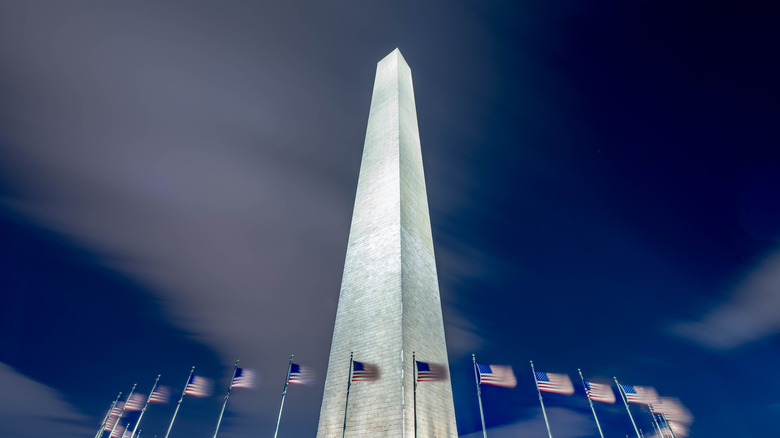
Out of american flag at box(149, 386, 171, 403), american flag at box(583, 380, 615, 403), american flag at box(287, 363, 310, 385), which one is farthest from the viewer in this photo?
american flag at box(149, 386, 171, 403)

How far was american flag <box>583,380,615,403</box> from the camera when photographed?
18141mm

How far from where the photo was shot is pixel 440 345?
15.9 meters

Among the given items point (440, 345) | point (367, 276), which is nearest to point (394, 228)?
point (367, 276)

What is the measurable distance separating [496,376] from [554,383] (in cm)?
374

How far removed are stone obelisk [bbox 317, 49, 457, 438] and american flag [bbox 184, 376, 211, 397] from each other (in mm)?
8151

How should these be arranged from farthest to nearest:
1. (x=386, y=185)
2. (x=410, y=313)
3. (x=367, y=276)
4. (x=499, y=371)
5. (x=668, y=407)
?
(x=668, y=407), (x=386, y=185), (x=367, y=276), (x=499, y=371), (x=410, y=313)

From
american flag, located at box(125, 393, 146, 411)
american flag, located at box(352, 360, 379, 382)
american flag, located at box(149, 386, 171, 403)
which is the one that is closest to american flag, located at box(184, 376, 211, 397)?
american flag, located at box(149, 386, 171, 403)

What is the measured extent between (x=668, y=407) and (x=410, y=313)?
23.1m

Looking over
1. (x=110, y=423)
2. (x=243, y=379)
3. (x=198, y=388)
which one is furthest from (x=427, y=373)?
(x=110, y=423)

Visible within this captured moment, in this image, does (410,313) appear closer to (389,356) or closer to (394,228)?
(389,356)

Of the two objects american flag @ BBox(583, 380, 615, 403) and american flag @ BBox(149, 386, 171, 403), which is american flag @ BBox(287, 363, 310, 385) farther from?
american flag @ BBox(583, 380, 615, 403)

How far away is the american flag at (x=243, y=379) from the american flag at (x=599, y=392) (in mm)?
16110

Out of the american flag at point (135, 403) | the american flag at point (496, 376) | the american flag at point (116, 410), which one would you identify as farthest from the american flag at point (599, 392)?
the american flag at point (116, 410)

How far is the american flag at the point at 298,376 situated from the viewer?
1426cm
